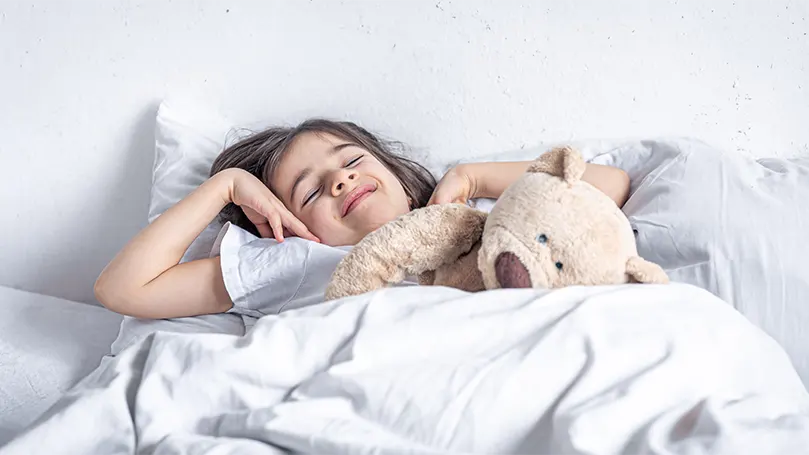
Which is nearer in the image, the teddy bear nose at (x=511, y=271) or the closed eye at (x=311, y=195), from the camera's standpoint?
the teddy bear nose at (x=511, y=271)

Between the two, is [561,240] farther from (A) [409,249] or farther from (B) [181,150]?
(B) [181,150]

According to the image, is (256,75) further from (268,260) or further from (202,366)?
(202,366)

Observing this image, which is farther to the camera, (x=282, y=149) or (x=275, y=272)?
(x=282, y=149)

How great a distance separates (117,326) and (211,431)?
2.28ft

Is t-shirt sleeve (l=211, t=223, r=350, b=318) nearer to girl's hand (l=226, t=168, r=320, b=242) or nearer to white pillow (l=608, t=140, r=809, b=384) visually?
girl's hand (l=226, t=168, r=320, b=242)

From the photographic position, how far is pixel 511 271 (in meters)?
0.85

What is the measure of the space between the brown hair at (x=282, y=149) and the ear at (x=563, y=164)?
0.50m

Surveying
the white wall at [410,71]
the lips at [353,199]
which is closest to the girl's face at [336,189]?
the lips at [353,199]

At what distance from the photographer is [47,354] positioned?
1.31 m

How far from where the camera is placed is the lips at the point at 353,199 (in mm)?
1221

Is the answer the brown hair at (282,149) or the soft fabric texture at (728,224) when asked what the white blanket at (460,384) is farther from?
the brown hair at (282,149)

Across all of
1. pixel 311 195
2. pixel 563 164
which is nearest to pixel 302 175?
pixel 311 195

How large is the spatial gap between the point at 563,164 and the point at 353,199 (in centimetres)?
43

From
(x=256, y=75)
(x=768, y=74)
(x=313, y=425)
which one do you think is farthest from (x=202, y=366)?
(x=768, y=74)
